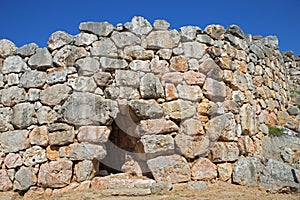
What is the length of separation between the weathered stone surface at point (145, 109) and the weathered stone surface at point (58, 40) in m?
1.68

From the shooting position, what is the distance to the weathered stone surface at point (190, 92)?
233 inches

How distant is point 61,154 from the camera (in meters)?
5.55

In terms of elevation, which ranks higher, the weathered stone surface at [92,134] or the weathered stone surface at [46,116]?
the weathered stone surface at [46,116]

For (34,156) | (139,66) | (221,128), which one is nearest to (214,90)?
(221,128)

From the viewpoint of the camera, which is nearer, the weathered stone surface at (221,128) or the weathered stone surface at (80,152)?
the weathered stone surface at (80,152)

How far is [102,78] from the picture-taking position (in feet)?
19.1

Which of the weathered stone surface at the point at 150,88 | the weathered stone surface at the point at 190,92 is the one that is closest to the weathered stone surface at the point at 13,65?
the weathered stone surface at the point at 150,88

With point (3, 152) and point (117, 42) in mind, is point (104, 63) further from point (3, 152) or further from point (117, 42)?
point (3, 152)

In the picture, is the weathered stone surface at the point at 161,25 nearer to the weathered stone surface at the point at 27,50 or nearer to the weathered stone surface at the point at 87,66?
the weathered stone surface at the point at 87,66

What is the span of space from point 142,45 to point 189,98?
1.33 meters

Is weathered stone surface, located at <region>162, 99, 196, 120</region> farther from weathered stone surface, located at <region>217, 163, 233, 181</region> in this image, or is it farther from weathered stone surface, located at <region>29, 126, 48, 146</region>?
weathered stone surface, located at <region>29, 126, 48, 146</region>

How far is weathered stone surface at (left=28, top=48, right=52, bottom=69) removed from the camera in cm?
597

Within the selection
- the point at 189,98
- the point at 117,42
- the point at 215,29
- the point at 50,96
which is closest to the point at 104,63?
the point at 117,42

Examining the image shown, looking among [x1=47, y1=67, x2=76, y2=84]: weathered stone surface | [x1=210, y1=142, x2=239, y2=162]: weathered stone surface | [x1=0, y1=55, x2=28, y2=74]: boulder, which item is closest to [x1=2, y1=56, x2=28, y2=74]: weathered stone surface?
[x1=0, y1=55, x2=28, y2=74]: boulder
